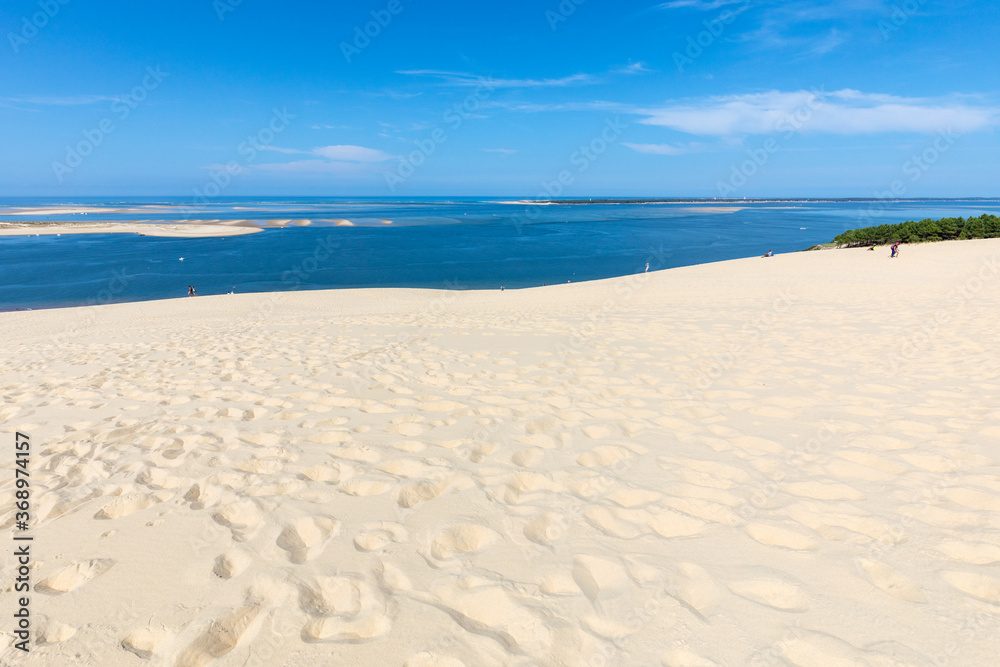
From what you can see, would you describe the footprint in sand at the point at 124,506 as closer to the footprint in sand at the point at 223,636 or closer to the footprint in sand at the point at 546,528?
the footprint in sand at the point at 223,636

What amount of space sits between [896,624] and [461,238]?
60335mm

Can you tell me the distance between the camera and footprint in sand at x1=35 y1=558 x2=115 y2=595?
245 cm

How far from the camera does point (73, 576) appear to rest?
8.25ft

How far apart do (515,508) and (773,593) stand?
156 centimetres

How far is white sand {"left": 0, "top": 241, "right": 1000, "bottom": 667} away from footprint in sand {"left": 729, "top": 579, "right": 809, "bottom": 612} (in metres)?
0.02

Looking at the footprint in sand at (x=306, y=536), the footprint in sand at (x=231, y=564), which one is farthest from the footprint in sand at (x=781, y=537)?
the footprint in sand at (x=231, y=564)

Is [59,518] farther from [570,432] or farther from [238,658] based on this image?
[570,432]

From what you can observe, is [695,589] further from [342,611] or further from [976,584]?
[342,611]

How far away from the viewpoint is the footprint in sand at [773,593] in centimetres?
239

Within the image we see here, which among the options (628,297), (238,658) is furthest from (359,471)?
(628,297)

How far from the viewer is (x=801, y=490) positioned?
11.2 feet

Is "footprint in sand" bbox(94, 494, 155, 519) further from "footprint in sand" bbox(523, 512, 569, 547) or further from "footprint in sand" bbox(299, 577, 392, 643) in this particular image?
"footprint in sand" bbox(523, 512, 569, 547)

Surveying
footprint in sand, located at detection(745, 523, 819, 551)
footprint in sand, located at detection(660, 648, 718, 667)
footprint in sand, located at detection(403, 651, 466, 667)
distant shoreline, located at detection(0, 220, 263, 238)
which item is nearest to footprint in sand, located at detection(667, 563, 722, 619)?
footprint in sand, located at detection(660, 648, 718, 667)

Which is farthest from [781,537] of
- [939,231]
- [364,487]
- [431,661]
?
[939,231]
